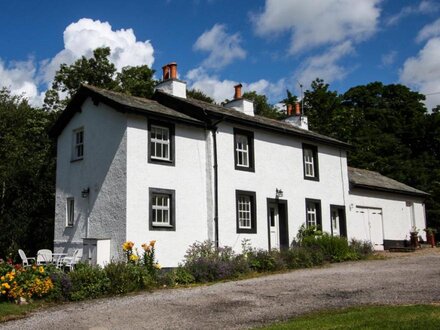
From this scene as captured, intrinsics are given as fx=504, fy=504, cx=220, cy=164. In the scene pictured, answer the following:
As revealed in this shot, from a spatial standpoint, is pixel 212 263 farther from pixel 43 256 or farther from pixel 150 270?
pixel 43 256

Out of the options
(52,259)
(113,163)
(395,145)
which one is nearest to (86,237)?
(52,259)

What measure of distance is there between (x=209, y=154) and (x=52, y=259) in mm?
7113

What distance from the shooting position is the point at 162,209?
18.6m

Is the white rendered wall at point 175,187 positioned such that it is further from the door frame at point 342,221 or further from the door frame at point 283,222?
the door frame at point 342,221

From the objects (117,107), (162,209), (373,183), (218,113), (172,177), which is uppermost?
(218,113)

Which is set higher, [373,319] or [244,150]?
[244,150]

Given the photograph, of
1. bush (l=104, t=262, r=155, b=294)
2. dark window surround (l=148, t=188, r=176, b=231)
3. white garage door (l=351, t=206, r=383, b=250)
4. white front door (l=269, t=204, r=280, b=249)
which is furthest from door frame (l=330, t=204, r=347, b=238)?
bush (l=104, t=262, r=155, b=294)

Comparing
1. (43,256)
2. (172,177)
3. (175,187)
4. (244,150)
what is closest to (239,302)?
(175,187)

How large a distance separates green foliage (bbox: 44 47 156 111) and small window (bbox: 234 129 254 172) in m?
15.3

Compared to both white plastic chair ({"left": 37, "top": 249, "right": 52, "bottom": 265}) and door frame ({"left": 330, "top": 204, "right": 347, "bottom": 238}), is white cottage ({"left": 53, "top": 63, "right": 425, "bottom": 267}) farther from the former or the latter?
door frame ({"left": 330, "top": 204, "right": 347, "bottom": 238})

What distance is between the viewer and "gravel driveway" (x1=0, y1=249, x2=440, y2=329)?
995 cm

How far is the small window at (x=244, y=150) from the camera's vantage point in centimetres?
2125

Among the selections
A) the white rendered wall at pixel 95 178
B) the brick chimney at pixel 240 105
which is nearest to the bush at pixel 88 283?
the white rendered wall at pixel 95 178

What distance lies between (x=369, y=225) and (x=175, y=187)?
13505 millimetres
